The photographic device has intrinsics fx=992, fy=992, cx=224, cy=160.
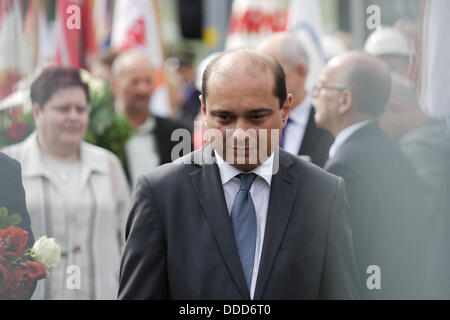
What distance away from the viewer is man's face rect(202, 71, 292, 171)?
353 cm

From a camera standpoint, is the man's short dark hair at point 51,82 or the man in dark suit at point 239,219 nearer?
the man in dark suit at point 239,219

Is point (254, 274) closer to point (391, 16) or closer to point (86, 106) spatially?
point (391, 16)

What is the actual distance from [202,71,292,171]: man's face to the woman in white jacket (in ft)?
5.91

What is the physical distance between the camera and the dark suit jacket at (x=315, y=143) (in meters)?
5.68

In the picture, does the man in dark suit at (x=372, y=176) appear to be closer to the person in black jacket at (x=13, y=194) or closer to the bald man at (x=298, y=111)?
the bald man at (x=298, y=111)

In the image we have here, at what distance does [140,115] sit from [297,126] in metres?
2.51

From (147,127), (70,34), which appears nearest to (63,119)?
(70,34)

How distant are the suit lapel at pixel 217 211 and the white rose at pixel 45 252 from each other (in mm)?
1052

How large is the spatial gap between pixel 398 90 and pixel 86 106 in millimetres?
2051

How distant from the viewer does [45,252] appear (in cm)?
442

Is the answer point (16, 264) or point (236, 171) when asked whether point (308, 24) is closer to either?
point (16, 264)

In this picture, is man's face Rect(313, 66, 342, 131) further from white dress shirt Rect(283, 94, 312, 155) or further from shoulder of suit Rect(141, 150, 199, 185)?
shoulder of suit Rect(141, 150, 199, 185)

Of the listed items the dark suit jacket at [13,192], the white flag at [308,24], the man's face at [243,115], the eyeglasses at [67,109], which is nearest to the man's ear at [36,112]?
the eyeglasses at [67,109]

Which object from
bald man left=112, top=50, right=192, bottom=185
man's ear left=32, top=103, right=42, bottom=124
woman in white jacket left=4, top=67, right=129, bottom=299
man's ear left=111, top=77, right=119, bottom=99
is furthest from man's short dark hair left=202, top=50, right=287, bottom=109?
man's ear left=111, top=77, right=119, bottom=99
